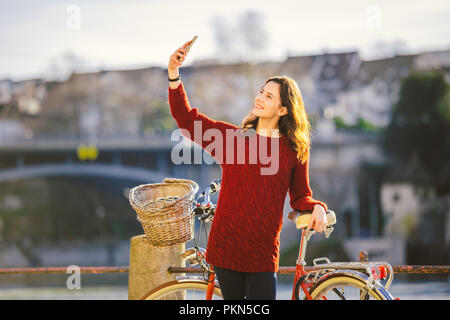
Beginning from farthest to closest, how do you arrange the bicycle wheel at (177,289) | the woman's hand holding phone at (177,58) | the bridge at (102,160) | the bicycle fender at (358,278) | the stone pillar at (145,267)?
1. the bridge at (102,160)
2. the stone pillar at (145,267)
3. the bicycle wheel at (177,289)
4. the woman's hand holding phone at (177,58)
5. the bicycle fender at (358,278)

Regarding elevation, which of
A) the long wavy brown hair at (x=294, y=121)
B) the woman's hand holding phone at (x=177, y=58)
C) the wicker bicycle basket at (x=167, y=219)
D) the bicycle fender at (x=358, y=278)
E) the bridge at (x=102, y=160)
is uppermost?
the woman's hand holding phone at (x=177, y=58)

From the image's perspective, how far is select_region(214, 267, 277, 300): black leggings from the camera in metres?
2.62

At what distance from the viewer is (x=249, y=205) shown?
8.64 ft

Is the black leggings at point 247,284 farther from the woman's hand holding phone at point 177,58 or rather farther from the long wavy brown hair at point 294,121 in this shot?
the woman's hand holding phone at point 177,58

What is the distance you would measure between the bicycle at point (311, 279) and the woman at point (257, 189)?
0.11 meters

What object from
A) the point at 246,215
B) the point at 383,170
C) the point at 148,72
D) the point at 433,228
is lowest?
the point at 433,228

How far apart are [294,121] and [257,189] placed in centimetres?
33

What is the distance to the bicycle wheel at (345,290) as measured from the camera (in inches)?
99.8

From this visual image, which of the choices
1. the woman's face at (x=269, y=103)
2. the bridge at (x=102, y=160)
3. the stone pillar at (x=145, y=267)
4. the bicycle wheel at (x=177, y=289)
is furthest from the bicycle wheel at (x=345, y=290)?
the bridge at (x=102, y=160)

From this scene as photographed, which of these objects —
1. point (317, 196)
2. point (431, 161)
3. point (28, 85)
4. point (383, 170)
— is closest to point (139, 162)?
point (317, 196)

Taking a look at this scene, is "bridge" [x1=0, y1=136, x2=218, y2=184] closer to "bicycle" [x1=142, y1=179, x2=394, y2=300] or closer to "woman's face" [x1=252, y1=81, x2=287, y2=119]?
"bicycle" [x1=142, y1=179, x2=394, y2=300]
